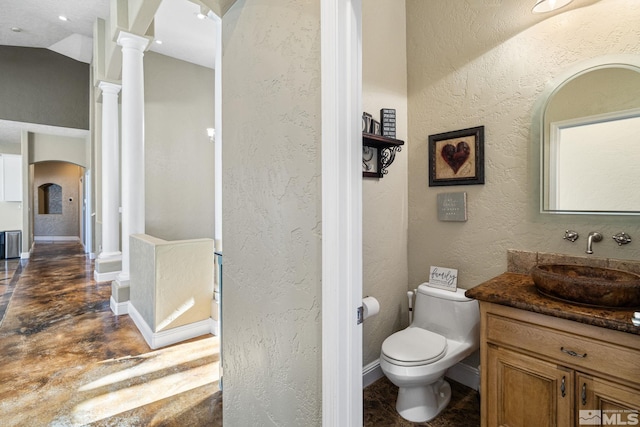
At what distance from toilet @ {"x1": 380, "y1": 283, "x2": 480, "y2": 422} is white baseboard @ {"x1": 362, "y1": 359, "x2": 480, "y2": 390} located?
0.56 ft

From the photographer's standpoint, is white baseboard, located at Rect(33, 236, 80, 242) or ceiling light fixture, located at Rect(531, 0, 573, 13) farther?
white baseboard, located at Rect(33, 236, 80, 242)

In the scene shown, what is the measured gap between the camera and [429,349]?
1811 mm

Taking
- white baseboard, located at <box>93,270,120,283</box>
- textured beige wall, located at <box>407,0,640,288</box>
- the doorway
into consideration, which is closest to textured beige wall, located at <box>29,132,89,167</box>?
the doorway

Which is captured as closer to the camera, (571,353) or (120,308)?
(571,353)

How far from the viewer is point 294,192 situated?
3.69 ft

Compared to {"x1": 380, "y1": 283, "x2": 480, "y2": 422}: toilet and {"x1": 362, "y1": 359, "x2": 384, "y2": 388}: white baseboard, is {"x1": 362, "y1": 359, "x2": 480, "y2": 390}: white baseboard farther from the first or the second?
{"x1": 380, "y1": 283, "x2": 480, "y2": 422}: toilet

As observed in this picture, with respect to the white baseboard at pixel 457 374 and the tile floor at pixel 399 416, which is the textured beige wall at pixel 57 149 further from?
the tile floor at pixel 399 416

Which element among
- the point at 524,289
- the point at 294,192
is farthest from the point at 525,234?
the point at 294,192

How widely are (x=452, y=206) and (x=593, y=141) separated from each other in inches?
32.4

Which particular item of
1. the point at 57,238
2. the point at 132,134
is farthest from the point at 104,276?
the point at 57,238

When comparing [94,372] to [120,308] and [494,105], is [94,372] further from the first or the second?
[494,105]

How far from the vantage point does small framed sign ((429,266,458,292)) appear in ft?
7.01

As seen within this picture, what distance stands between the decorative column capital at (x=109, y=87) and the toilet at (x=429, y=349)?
542 cm

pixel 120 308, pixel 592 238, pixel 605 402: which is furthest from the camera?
pixel 120 308
